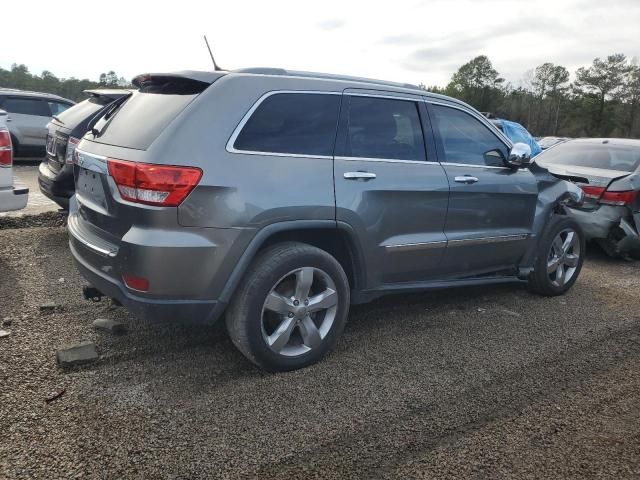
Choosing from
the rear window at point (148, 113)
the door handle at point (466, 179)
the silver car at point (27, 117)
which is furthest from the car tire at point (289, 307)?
the silver car at point (27, 117)

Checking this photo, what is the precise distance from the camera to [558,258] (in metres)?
5.28

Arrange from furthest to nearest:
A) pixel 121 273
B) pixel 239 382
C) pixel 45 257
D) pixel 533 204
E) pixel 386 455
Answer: pixel 45 257 < pixel 533 204 < pixel 239 382 < pixel 121 273 < pixel 386 455

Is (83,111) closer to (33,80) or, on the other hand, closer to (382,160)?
(382,160)

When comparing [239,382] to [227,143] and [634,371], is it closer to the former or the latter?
[227,143]

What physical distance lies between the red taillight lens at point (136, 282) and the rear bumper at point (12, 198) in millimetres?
2725

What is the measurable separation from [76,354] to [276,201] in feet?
5.15

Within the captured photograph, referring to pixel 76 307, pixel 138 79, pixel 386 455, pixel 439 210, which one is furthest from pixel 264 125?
pixel 76 307

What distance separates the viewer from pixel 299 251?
3328 millimetres

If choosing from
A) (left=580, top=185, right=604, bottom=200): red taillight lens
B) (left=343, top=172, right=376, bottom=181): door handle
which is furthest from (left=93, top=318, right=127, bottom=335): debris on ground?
(left=580, top=185, right=604, bottom=200): red taillight lens

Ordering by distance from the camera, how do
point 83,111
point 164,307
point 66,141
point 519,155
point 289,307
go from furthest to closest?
point 83,111 → point 66,141 → point 519,155 → point 289,307 → point 164,307

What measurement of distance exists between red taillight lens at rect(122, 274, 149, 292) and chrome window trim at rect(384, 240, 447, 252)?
5.27 ft

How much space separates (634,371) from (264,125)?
2.93 metres

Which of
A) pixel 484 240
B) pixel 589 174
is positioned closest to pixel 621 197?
pixel 589 174

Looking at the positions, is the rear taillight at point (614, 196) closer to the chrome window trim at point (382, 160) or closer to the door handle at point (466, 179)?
the door handle at point (466, 179)
